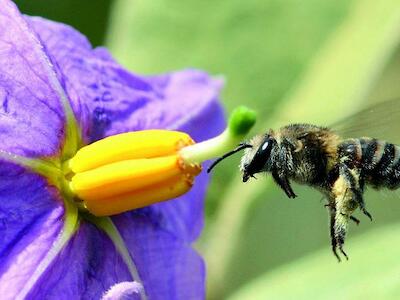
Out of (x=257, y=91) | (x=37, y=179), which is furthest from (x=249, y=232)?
(x=37, y=179)

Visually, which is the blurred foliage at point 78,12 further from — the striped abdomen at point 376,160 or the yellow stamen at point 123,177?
the striped abdomen at point 376,160

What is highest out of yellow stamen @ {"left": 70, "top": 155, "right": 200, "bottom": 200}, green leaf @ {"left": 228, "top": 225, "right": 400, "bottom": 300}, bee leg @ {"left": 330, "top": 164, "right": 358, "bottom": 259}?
bee leg @ {"left": 330, "top": 164, "right": 358, "bottom": 259}

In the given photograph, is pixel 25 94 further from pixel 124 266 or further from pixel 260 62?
pixel 260 62

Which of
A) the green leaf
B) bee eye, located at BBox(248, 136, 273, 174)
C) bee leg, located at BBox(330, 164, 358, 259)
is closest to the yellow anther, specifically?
bee eye, located at BBox(248, 136, 273, 174)

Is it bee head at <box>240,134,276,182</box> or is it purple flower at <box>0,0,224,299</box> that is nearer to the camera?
purple flower at <box>0,0,224,299</box>

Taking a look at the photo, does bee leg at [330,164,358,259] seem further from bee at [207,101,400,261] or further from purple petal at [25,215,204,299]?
purple petal at [25,215,204,299]

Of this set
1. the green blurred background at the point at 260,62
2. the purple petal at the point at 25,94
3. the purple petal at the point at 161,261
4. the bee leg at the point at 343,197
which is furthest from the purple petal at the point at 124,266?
the green blurred background at the point at 260,62

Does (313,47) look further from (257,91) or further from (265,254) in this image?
(265,254)
